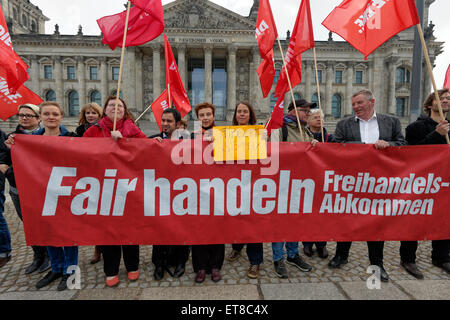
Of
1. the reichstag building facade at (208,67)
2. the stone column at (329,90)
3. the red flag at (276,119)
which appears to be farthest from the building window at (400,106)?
the red flag at (276,119)

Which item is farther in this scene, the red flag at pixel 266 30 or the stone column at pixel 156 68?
the stone column at pixel 156 68

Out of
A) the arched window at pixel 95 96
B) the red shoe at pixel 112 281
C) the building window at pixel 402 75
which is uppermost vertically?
the building window at pixel 402 75

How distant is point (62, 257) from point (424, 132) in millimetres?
5454

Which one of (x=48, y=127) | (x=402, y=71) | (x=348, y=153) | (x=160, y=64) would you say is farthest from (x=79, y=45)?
(x=402, y=71)

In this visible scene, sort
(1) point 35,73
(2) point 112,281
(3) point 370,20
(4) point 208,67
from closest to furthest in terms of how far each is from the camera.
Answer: (2) point 112,281 → (3) point 370,20 → (4) point 208,67 → (1) point 35,73

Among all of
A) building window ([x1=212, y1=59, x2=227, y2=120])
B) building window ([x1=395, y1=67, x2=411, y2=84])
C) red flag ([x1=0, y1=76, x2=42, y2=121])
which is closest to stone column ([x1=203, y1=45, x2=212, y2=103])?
building window ([x1=212, y1=59, x2=227, y2=120])

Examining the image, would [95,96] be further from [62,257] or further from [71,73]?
[62,257]

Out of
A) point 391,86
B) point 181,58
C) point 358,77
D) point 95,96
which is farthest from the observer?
point 358,77

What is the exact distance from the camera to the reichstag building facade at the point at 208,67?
33594 mm

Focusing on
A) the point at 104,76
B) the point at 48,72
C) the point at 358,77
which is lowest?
the point at 104,76

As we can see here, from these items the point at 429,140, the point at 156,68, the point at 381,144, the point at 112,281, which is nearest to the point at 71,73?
the point at 156,68

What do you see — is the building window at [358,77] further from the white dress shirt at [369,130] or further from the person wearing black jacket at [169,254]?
the person wearing black jacket at [169,254]

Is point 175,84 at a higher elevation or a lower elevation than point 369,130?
higher

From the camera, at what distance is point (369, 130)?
336 cm
